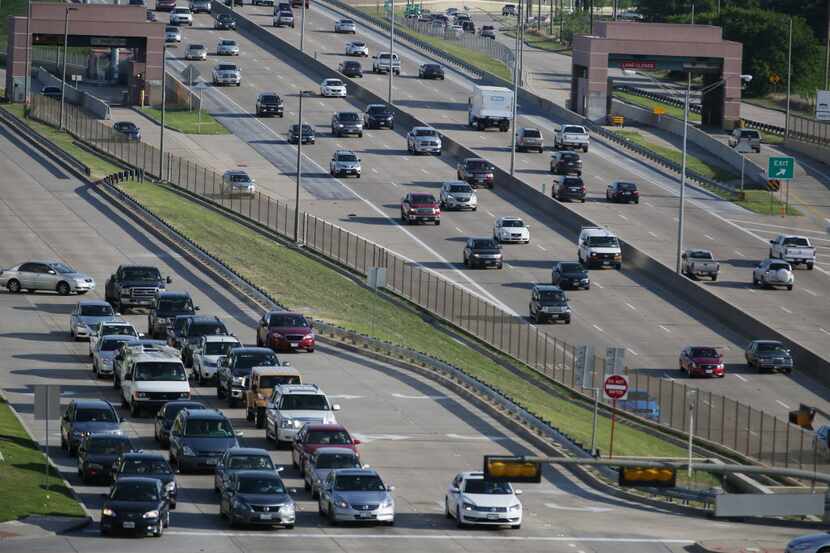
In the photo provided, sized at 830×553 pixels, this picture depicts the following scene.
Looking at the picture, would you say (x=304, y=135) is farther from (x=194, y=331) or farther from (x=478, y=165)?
(x=194, y=331)

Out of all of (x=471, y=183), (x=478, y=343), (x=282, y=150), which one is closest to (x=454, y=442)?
(x=478, y=343)

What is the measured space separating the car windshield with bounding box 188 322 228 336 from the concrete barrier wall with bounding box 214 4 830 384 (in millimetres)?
25102

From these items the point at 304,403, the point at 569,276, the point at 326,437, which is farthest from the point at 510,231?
the point at 326,437

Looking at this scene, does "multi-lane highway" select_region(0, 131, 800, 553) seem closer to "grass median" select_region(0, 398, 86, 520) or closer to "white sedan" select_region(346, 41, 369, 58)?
"grass median" select_region(0, 398, 86, 520)

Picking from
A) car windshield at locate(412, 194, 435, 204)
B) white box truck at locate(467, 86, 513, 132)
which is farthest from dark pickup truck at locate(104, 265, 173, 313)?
white box truck at locate(467, 86, 513, 132)

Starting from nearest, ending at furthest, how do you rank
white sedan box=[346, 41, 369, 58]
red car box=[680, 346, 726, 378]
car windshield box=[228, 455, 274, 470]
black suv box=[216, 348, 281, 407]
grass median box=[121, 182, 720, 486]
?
car windshield box=[228, 455, 274, 470]
black suv box=[216, 348, 281, 407]
grass median box=[121, 182, 720, 486]
red car box=[680, 346, 726, 378]
white sedan box=[346, 41, 369, 58]

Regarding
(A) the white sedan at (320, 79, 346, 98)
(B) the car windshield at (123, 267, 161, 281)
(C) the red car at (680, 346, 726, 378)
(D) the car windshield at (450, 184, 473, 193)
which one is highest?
(A) the white sedan at (320, 79, 346, 98)

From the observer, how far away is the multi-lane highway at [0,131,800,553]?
42.1 m

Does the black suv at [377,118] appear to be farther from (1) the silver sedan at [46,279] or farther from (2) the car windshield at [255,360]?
(2) the car windshield at [255,360]

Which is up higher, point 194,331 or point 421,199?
point 421,199

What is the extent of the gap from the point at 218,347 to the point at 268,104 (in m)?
69.0

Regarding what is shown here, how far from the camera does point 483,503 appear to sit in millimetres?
43688

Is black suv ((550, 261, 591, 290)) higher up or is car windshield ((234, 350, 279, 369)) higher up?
car windshield ((234, 350, 279, 369))

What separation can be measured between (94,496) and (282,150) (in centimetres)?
7349
